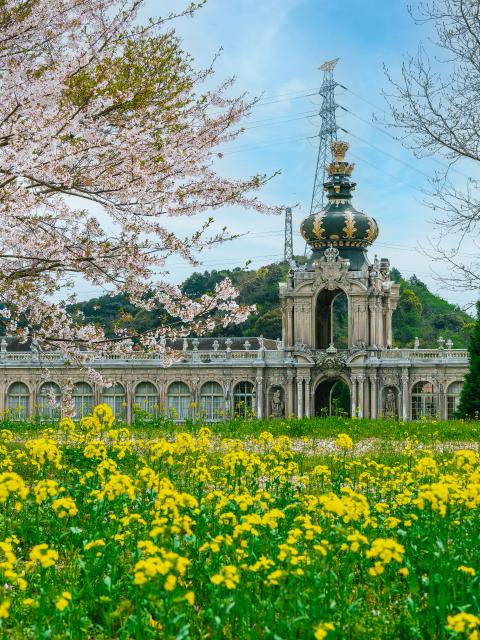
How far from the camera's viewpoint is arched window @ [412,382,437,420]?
4338 centimetres

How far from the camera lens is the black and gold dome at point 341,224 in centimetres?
4566

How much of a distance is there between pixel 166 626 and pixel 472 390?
26498 mm

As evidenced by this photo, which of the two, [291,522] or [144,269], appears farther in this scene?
[144,269]

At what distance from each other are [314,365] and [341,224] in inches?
295

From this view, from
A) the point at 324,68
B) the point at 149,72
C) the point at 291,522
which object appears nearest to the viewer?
the point at 291,522

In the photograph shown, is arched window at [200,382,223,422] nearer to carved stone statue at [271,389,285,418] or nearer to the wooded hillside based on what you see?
carved stone statue at [271,389,285,418]

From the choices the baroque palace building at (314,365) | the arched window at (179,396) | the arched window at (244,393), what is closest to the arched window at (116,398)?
the baroque palace building at (314,365)

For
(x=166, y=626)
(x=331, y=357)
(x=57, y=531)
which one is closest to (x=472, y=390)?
(x=331, y=357)

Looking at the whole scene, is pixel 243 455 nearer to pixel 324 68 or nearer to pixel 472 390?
pixel 472 390

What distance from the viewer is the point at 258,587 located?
6875mm

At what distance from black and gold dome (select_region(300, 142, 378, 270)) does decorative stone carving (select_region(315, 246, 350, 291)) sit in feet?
4.52

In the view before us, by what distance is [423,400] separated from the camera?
43594 mm

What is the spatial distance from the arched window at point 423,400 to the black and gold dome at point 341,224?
6.77 meters

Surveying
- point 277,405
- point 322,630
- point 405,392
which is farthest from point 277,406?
point 322,630
